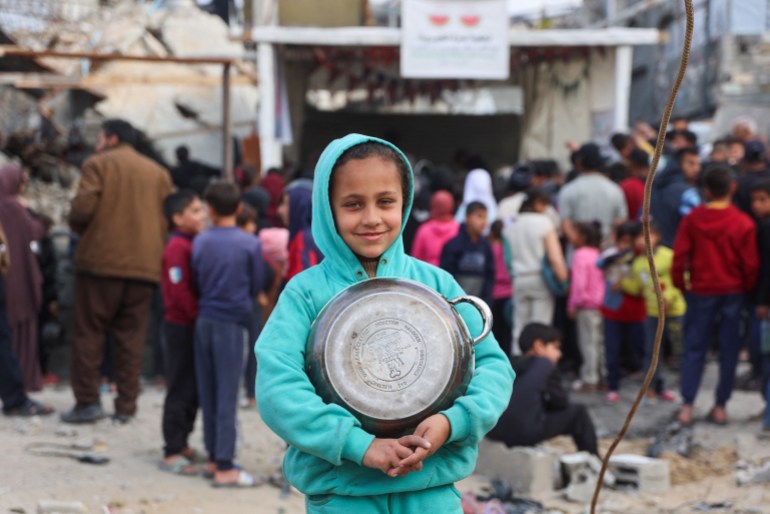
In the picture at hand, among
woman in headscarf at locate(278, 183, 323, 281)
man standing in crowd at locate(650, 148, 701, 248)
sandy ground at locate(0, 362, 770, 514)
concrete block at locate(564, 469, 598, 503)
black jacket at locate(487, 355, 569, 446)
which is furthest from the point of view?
man standing in crowd at locate(650, 148, 701, 248)

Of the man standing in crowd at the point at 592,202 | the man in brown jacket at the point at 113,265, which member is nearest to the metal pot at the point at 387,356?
the man in brown jacket at the point at 113,265

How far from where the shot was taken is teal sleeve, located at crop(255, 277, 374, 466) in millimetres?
2260

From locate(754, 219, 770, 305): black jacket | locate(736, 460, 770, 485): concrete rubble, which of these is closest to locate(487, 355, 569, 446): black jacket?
locate(736, 460, 770, 485): concrete rubble

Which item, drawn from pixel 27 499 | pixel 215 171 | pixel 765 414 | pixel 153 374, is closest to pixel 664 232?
pixel 765 414

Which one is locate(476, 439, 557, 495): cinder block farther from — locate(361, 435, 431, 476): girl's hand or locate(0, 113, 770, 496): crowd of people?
locate(361, 435, 431, 476): girl's hand

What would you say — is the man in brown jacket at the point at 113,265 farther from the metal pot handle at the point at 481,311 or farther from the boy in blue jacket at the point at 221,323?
the metal pot handle at the point at 481,311

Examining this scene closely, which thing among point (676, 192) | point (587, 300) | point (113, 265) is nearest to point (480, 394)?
point (113, 265)

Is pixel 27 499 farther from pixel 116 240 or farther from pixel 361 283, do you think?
pixel 361 283

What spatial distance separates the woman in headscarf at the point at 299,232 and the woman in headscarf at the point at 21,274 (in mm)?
2202

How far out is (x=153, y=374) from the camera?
905cm

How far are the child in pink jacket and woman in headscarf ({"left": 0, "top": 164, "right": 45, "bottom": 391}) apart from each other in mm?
4140

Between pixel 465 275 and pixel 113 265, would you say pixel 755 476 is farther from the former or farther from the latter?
pixel 113 265

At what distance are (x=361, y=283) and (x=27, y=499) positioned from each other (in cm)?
333

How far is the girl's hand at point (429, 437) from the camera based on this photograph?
2217 millimetres
